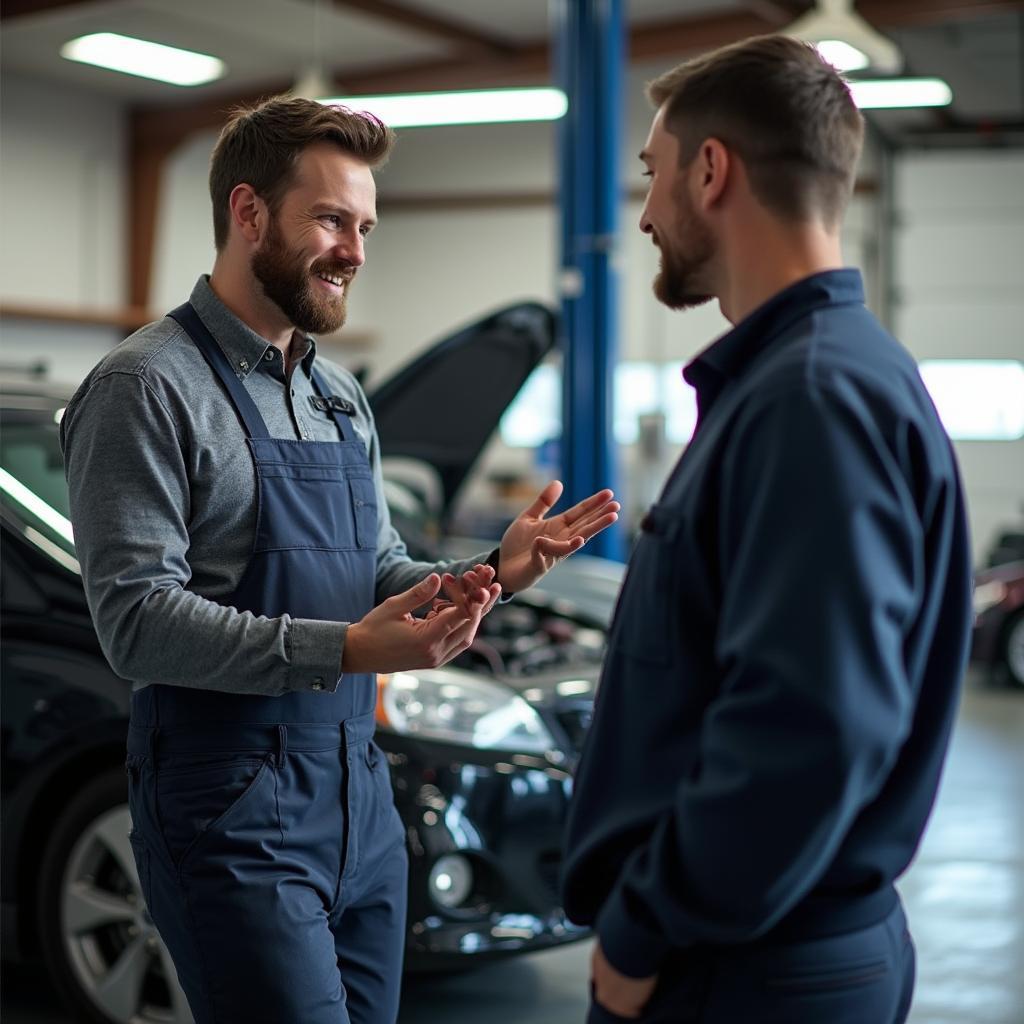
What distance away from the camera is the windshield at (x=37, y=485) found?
294 centimetres

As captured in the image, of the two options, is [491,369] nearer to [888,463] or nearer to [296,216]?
[296,216]

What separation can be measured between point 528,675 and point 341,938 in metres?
1.74

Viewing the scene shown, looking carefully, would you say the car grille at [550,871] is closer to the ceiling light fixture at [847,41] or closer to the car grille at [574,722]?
the car grille at [574,722]

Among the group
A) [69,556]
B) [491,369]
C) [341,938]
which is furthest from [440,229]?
[341,938]

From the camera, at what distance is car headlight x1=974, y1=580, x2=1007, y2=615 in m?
8.11

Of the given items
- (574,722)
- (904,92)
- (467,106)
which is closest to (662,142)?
(574,722)

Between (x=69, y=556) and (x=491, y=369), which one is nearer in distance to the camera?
(x=69, y=556)

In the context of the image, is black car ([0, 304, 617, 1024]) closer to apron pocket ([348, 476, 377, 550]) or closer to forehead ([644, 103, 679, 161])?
apron pocket ([348, 476, 377, 550])

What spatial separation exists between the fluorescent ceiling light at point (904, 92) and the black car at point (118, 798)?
30.4 feet

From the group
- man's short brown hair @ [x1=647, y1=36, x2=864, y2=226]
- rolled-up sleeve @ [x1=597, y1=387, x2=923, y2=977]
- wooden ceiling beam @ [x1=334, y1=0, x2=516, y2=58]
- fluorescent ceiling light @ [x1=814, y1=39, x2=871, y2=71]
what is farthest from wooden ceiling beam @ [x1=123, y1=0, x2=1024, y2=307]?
rolled-up sleeve @ [x1=597, y1=387, x2=923, y2=977]

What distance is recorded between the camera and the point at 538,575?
1899mm

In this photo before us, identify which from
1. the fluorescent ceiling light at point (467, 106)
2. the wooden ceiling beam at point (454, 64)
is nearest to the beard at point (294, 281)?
the wooden ceiling beam at point (454, 64)

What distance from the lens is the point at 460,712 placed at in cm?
302

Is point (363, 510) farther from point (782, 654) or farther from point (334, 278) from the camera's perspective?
point (782, 654)
